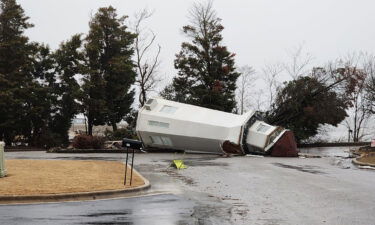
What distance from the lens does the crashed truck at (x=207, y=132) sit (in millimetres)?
32722

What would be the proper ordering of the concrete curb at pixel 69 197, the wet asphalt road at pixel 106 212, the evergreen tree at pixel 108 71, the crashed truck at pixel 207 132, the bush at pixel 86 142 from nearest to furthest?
the wet asphalt road at pixel 106 212 < the concrete curb at pixel 69 197 < the crashed truck at pixel 207 132 < the bush at pixel 86 142 < the evergreen tree at pixel 108 71

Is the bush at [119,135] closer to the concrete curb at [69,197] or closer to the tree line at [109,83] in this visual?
the tree line at [109,83]

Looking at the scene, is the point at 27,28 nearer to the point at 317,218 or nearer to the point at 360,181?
the point at 360,181

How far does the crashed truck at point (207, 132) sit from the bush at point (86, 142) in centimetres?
357

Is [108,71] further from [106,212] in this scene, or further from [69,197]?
[106,212]

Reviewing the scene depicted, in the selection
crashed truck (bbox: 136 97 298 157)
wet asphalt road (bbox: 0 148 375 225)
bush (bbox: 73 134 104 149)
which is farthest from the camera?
bush (bbox: 73 134 104 149)

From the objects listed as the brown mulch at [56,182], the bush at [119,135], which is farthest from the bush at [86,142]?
the brown mulch at [56,182]

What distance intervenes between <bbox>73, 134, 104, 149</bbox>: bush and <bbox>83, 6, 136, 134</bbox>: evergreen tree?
10129mm

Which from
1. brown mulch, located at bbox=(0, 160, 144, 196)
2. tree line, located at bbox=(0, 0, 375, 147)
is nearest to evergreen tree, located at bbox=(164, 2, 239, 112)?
tree line, located at bbox=(0, 0, 375, 147)

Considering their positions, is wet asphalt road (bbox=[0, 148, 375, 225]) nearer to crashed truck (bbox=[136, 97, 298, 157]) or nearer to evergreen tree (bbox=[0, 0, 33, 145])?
crashed truck (bbox=[136, 97, 298, 157])

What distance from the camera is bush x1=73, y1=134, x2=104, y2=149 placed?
117 ft

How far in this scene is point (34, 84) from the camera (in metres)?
42.8

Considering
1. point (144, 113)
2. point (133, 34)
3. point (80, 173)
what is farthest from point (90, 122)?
point (80, 173)

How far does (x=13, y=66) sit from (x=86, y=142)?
13.4m
